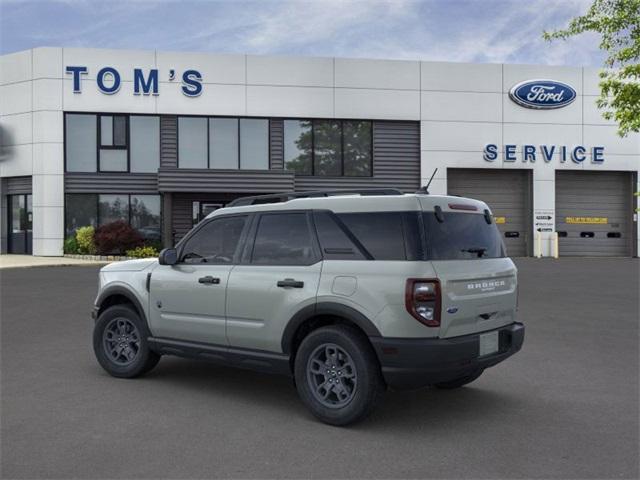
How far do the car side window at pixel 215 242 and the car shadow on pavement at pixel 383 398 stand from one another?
3.99 feet

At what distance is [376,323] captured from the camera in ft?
14.9

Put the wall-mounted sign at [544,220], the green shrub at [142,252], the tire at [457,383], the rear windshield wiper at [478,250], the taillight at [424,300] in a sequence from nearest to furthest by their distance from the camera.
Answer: the taillight at [424,300] → the rear windshield wiper at [478,250] → the tire at [457,383] → the green shrub at [142,252] → the wall-mounted sign at [544,220]

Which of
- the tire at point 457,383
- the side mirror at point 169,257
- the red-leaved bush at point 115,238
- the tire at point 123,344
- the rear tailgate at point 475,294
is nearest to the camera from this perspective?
the rear tailgate at point 475,294

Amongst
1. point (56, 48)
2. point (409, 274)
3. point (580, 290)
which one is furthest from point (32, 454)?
point (56, 48)

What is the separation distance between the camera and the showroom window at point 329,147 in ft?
90.9

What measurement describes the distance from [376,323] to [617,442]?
186 centimetres

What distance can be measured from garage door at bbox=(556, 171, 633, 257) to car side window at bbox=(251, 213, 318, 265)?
26.9 meters

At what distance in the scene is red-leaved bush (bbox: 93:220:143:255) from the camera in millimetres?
24531

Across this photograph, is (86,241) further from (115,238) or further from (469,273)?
(469,273)

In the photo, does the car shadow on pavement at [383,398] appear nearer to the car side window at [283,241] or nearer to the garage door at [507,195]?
the car side window at [283,241]

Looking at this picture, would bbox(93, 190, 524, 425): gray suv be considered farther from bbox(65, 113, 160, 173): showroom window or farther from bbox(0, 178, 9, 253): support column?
bbox(0, 178, 9, 253): support column

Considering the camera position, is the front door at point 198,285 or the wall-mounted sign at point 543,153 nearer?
the front door at point 198,285

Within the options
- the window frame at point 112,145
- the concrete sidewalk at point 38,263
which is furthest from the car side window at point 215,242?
the window frame at point 112,145

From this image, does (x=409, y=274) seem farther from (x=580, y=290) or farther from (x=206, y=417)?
(x=580, y=290)
